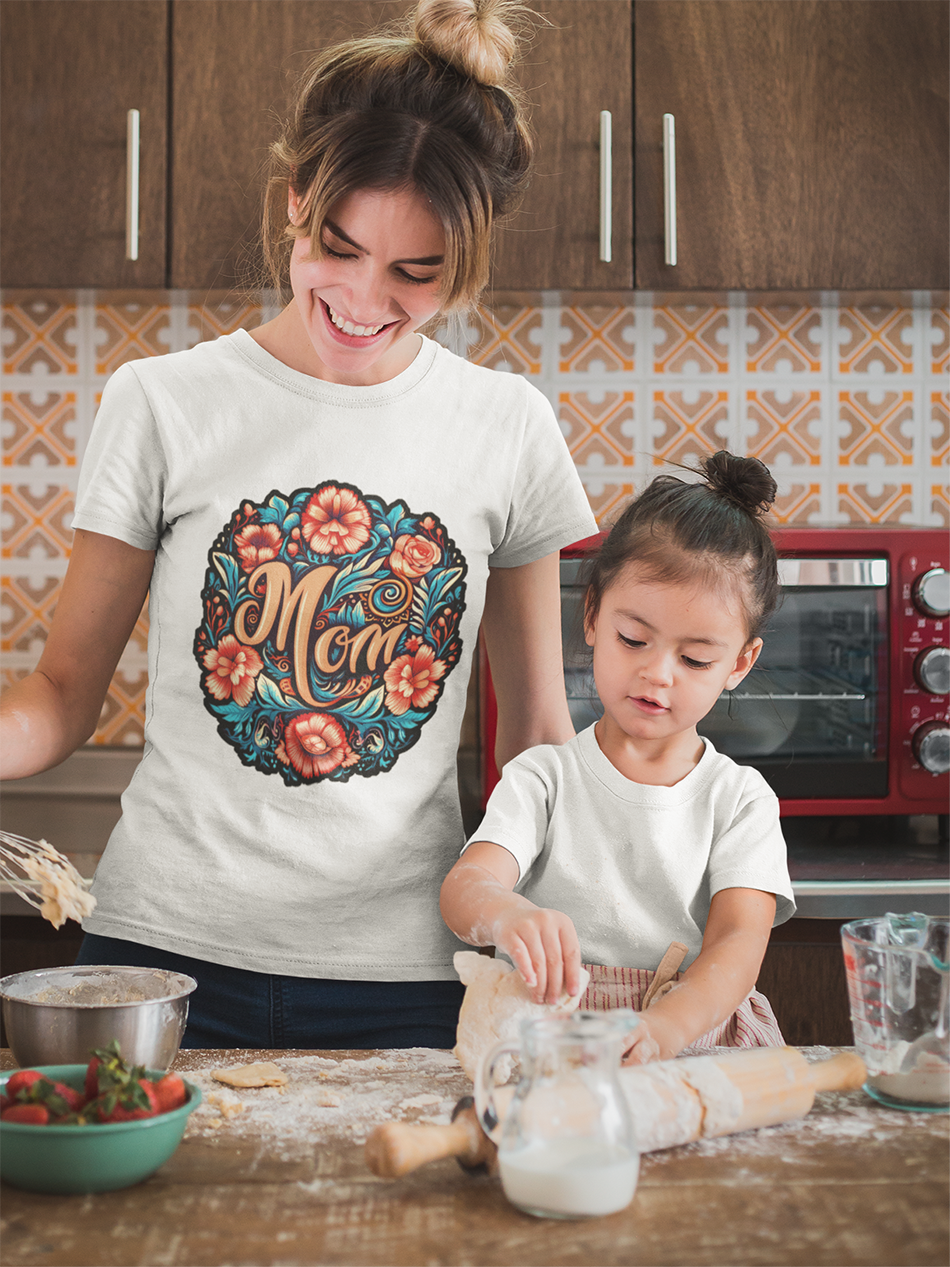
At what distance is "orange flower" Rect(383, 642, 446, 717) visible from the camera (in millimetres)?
1088

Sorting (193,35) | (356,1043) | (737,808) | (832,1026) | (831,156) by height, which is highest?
(193,35)

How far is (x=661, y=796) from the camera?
1073 mm

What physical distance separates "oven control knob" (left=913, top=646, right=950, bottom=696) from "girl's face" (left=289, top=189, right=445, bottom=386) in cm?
100

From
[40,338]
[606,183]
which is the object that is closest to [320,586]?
[606,183]

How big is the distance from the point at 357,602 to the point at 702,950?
432 mm

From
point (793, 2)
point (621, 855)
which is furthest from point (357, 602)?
point (793, 2)

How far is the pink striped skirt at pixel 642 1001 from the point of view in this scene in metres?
0.97

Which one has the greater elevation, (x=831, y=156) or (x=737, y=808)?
(x=831, y=156)

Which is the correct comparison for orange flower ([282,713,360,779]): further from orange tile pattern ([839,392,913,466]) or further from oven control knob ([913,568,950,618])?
orange tile pattern ([839,392,913,466])

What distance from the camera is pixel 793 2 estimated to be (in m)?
1.83

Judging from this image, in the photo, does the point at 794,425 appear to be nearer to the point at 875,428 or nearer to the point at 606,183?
the point at 875,428

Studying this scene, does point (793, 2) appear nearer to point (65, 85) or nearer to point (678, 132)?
point (678, 132)

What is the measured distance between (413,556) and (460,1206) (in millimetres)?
596

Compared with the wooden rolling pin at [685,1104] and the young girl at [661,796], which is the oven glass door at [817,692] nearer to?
the young girl at [661,796]
